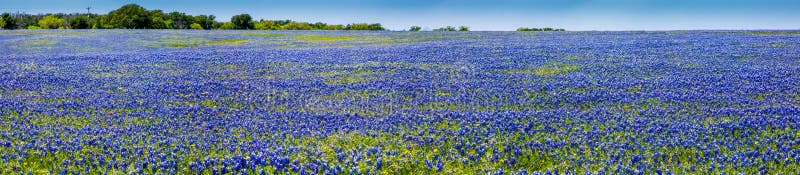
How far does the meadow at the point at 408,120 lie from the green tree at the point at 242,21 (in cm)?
7455

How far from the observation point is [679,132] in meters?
7.14

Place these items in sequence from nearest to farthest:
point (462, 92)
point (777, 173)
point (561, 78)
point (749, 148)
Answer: point (777, 173), point (749, 148), point (462, 92), point (561, 78)

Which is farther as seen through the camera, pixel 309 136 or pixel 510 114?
pixel 510 114

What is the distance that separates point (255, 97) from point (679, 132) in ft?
20.9

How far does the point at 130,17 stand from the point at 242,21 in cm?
1488

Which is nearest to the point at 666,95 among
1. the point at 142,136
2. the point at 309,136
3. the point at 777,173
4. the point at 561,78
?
the point at 561,78

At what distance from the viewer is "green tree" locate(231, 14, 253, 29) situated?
8756cm

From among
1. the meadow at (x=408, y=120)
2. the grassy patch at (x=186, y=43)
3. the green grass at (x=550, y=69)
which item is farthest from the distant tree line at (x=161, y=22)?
the meadow at (x=408, y=120)

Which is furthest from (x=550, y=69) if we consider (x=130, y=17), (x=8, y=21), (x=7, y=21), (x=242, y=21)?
(x=8, y=21)

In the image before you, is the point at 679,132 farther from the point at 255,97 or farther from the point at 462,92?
the point at 255,97

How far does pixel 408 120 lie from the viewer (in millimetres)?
8008

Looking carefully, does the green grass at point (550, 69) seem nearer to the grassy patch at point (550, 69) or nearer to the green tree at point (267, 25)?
the grassy patch at point (550, 69)

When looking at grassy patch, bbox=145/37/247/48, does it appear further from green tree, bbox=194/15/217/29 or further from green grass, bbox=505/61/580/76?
green tree, bbox=194/15/217/29

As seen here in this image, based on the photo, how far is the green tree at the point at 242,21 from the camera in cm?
8756
